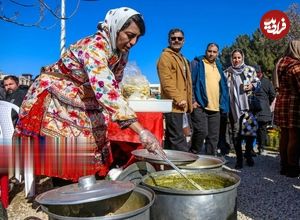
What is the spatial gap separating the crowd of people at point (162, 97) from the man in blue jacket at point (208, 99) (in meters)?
0.01

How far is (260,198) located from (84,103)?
2.22 metres

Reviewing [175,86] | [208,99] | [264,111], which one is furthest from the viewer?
[264,111]

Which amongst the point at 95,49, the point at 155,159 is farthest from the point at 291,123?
the point at 95,49

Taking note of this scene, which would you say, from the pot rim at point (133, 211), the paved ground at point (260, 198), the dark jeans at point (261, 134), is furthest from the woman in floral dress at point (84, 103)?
the dark jeans at point (261, 134)

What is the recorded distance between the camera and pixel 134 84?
328cm

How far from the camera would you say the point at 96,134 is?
2.25 meters

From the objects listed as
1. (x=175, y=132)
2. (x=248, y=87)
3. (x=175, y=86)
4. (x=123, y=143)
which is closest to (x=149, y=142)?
(x=123, y=143)

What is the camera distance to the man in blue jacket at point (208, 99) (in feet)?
14.5

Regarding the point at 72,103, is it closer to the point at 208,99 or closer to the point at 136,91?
the point at 136,91

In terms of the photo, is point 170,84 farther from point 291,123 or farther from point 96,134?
point 96,134

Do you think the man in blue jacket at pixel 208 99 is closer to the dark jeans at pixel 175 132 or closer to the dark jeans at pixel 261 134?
the dark jeans at pixel 175 132

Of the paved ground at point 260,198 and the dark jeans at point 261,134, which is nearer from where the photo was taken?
the paved ground at point 260,198

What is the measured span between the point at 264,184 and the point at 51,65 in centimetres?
290

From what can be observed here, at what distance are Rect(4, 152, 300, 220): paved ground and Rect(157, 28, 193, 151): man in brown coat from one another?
85cm
